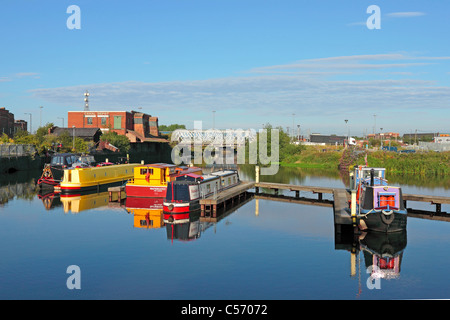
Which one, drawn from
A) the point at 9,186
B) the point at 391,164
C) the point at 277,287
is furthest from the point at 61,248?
the point at 391,164

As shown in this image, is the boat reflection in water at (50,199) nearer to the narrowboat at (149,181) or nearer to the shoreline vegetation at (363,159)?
the narrowboat at (149,181)

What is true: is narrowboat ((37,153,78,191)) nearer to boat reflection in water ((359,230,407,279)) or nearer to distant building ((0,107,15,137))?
boat reflection in water ((359,230,407,279))

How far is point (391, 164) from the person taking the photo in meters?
84.2

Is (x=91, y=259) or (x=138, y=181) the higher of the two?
(x=138, y=181)

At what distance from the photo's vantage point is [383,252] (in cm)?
2609

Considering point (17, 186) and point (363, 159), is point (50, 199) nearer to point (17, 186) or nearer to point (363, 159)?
point (17, 186)

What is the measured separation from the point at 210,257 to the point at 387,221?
1186 centimetres

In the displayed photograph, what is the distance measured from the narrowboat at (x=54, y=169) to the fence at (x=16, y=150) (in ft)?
59.9

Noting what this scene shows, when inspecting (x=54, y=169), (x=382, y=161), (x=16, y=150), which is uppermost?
(x=16, y=150)

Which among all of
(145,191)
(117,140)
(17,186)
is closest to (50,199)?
(145,191)

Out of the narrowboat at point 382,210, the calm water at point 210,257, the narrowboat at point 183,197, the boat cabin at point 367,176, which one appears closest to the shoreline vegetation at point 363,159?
the boat cabin at point 367,176

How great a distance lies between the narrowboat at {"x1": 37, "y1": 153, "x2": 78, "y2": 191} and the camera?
52.9 meters
